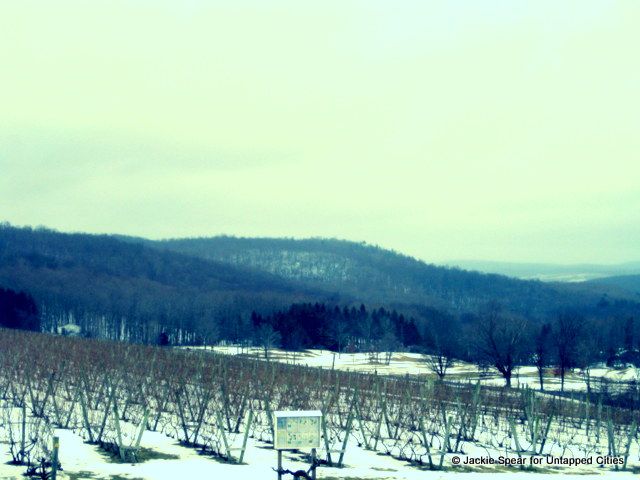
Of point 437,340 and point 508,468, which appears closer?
point 508,468

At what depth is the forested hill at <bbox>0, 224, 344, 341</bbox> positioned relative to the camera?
10256 cm

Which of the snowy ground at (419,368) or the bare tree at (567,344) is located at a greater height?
the bare tree at (567,344)

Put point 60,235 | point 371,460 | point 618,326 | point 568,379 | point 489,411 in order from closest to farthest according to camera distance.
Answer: point 371,460 < point 489,411 < point 568,379 < point 618,326 < point 60,235

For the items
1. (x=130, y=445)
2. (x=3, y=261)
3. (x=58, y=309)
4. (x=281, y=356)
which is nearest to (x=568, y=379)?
(x=281, y=356)

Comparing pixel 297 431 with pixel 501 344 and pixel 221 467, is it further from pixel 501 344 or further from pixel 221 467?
pixel 501 344

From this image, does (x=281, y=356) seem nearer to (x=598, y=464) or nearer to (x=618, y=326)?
(x=618, y=326)

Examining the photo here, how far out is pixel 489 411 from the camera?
117 feet

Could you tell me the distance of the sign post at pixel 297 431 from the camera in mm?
16734

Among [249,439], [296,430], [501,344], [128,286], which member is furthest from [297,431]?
[128,286]

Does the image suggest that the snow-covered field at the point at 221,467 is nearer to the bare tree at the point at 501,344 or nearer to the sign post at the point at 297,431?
the sign post at the point at 297,431

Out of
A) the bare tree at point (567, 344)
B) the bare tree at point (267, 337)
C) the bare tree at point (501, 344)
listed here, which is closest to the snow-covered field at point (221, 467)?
the bare tree at point (501, 344)

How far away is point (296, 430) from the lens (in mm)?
16859

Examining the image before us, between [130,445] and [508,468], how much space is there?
34.8 ft

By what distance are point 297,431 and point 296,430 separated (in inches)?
1.2
